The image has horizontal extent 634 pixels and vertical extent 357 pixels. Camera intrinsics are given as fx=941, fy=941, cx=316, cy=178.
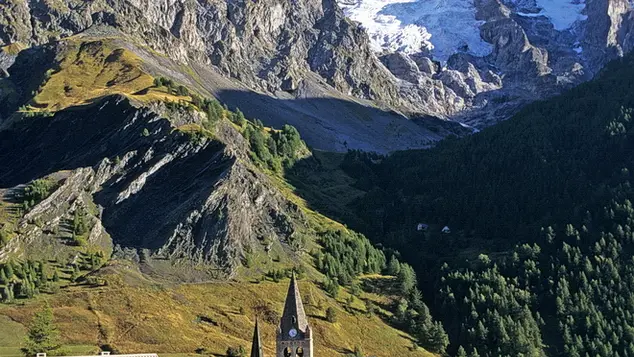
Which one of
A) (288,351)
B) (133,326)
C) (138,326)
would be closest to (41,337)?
(133,326)

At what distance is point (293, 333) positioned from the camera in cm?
13800

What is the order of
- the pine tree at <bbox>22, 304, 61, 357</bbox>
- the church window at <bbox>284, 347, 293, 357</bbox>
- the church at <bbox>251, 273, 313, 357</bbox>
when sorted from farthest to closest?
the pine tree at <bbox>22, 304, 61, 357</bbox>, the church window at <bbox>284, 347, 293, 357</bbox>, the church at <bbox>251, 273, 313, 357</bbox>

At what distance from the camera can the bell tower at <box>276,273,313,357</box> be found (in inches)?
5413

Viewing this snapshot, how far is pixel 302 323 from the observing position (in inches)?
5463

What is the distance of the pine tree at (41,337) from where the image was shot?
16050cm

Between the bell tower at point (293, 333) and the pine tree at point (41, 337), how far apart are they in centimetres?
4745

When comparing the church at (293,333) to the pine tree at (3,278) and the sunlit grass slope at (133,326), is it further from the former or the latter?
the pine tree at (3,278)

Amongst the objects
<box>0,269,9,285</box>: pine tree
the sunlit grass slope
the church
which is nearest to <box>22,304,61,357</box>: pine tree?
the sunlit grass slope

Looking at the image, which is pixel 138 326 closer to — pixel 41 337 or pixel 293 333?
pixel 41 337

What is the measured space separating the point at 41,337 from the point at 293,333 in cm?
5183

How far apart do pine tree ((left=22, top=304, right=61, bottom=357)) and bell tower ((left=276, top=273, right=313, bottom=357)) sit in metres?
47.5

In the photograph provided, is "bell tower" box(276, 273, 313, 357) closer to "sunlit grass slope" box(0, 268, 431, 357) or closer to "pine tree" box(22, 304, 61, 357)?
"sunlit grass slope" box(0, 268, 431, 357)

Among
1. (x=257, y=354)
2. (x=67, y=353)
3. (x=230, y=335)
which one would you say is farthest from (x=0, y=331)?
(x=257, y=354)

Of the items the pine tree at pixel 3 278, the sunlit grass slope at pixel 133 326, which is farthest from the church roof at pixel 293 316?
the pine tree at pixel 3 278
